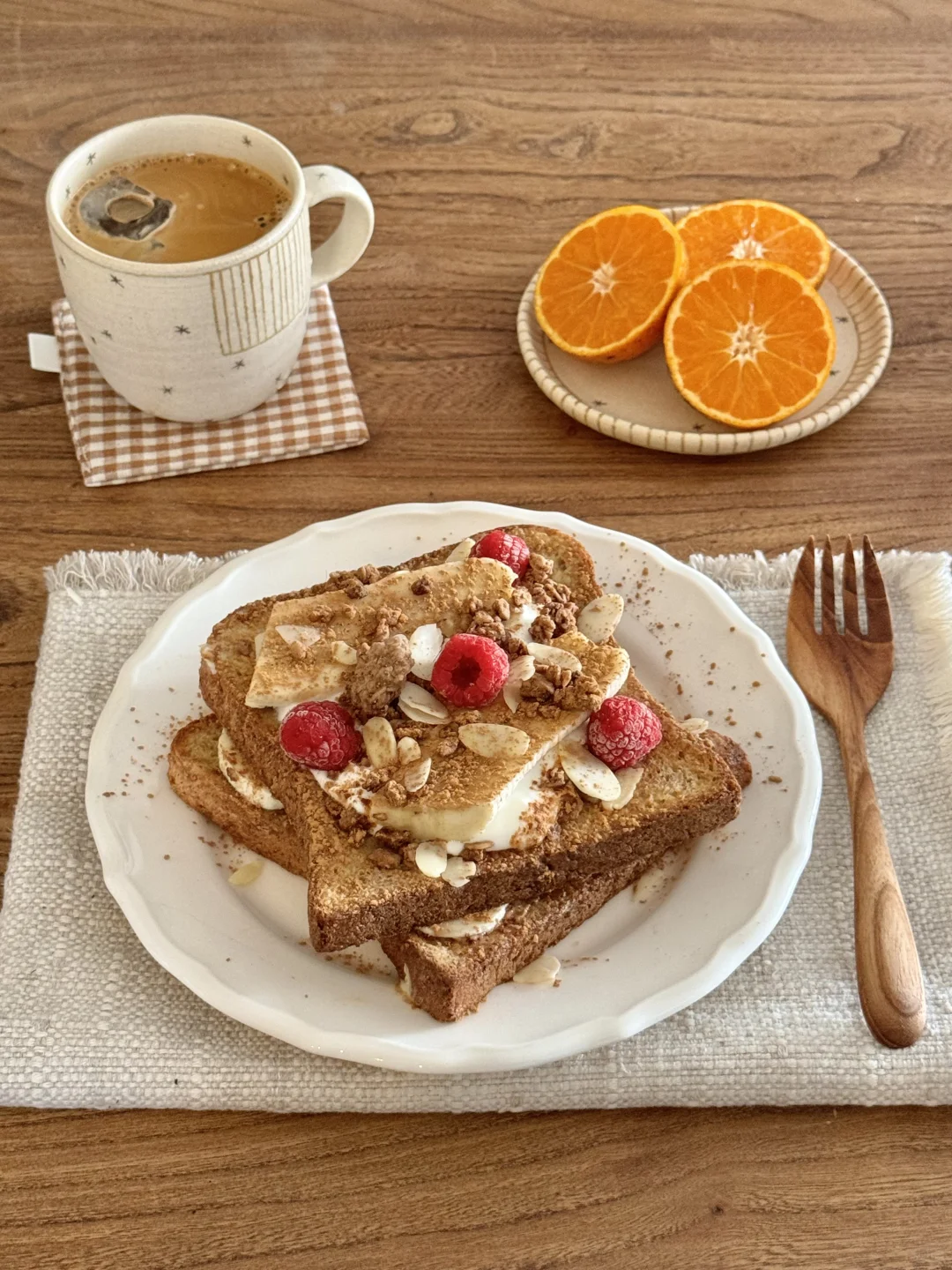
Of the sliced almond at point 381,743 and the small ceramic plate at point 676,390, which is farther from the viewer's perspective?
the small ceramic plate at point 676,390

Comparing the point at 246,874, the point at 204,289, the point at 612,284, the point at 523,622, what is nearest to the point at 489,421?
the point at 612,284

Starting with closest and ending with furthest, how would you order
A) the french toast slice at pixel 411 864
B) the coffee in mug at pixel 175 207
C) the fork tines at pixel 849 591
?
the french toast slice at pixel 411 864 < the fork tines at pixel 849 591 < the coffee in mug at pixel 175 207

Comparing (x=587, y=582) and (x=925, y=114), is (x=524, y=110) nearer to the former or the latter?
(x=925, y=114)

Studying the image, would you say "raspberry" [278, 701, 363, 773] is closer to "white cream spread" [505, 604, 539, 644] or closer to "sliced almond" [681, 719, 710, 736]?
"white cream spread" [505, 604, 539, 644]

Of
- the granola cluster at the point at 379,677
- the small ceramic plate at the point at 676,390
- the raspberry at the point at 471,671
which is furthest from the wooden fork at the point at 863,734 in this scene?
the granola cluster at the point at 379,677

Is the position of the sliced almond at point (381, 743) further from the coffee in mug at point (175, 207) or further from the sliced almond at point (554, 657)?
the coffee in mug at point (175, 207)

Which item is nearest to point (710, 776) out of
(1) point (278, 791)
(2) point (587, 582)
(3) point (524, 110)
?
(2) point (587, 582)

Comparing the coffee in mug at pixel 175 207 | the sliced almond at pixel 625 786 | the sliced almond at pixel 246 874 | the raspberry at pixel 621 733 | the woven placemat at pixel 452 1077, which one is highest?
the coffee in mug at pixel 175 207
